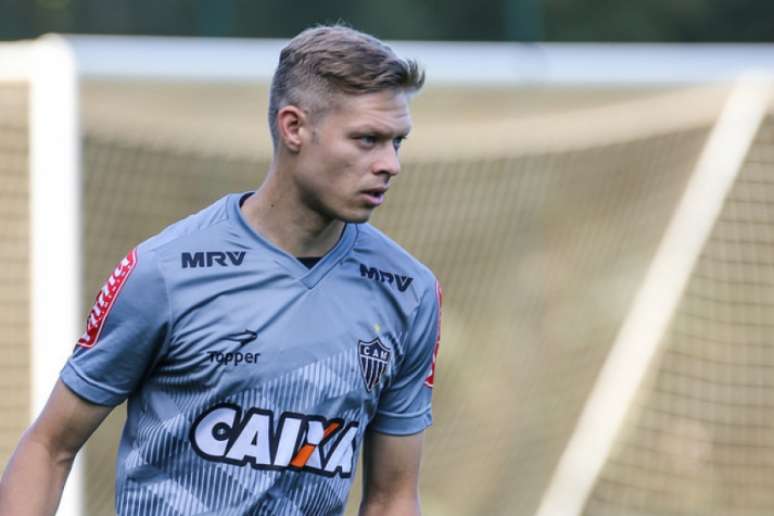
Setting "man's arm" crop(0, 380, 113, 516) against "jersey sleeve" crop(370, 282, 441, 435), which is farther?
"jersey sleeve" crop(370, 282, 441, 435)

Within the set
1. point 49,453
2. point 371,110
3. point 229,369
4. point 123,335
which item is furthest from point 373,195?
point 49,453

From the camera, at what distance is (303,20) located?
9586 mm

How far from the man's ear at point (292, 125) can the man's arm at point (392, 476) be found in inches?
26.4

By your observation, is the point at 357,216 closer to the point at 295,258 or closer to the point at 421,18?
the point at 295,258

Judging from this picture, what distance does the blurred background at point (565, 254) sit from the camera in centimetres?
732

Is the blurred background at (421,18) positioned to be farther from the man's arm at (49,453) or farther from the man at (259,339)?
the man's arm at (49,453)

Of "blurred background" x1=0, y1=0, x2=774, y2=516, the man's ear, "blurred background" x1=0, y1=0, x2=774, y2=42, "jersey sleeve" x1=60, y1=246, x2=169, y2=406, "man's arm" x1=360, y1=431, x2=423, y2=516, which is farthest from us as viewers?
"blurred background" x1=0, y1=0, x2=774, y2=42

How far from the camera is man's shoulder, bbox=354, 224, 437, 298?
319 centimetres

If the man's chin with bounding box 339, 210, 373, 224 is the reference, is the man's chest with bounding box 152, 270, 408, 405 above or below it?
below

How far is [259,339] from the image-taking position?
302 centimetres

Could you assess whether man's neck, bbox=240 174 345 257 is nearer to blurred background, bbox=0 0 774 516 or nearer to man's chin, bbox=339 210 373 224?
man's chin, bbox=339 210 373 224

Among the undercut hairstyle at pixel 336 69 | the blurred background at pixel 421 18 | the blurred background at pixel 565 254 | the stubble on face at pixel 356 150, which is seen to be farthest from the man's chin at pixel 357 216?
the blurred background at pixel 421 18

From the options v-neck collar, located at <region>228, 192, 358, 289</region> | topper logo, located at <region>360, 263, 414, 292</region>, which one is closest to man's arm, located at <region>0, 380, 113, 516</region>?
v-neck collar, located at <region>228, 192, 358, 289</region>

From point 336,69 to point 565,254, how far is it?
4.83 metres
